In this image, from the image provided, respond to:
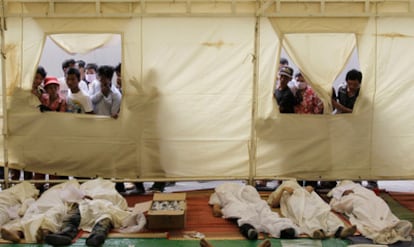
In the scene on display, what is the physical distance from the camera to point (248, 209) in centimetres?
524

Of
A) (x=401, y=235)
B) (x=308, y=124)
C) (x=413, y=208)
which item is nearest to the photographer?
(x=401, y=235)

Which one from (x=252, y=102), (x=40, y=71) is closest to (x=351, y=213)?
(x=252, y=102)

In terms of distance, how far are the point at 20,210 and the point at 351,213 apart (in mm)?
3643

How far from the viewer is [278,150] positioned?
6.43m

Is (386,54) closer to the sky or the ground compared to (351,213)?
closer to the sky

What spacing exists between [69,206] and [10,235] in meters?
0.78

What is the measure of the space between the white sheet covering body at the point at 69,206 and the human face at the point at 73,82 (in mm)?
1278

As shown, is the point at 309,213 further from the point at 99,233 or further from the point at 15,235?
the point at 15,235

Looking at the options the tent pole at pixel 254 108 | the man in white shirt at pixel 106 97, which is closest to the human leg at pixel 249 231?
the tent pole at pixel 254 108

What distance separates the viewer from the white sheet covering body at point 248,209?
4.95 m

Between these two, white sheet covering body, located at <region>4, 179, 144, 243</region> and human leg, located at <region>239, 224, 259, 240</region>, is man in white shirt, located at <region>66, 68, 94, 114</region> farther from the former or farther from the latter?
human leg, located at <region>239, 224, 259, 240</region>

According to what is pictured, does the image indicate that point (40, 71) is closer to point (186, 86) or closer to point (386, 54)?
point (186, 86)

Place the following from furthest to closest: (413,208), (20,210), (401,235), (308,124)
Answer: (308,124) < (413,208) < (20,210) < (401,235)

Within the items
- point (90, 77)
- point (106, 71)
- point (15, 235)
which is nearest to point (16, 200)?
point (15, 235)
